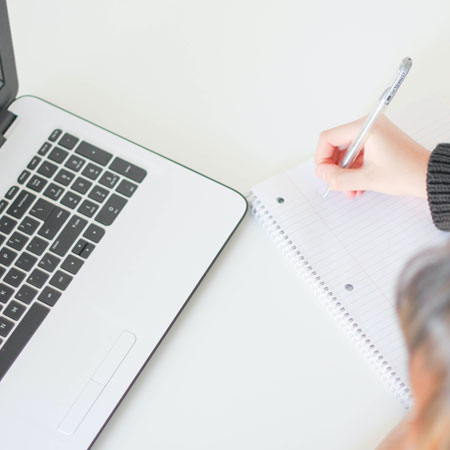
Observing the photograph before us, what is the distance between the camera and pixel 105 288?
57cm

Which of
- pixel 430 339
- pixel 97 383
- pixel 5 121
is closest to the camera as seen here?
→ pixel 430 339

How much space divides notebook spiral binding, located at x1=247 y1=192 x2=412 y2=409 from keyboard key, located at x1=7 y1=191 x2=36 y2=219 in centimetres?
24

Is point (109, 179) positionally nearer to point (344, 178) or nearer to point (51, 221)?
point (51, 221)

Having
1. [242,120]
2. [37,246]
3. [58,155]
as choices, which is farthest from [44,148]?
[242,120]

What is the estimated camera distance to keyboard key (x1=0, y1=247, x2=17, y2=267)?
0.57 meters

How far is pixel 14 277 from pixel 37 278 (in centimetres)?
2

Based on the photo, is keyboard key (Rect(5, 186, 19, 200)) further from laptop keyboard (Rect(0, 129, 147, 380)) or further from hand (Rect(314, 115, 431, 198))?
hand (Rect(314, 115, 431, 198))

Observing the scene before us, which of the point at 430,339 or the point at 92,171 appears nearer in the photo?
the point at 430,339

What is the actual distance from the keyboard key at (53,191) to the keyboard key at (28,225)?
0.10 feet

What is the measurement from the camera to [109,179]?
2.02ft

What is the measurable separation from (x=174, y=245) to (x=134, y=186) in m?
0.08

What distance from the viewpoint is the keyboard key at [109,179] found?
2.02 ft

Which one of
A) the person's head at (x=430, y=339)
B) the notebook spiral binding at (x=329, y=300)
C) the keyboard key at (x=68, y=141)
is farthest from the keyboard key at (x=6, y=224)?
the person's head at (x=430, y=339)

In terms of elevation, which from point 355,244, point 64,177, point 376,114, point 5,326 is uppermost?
point 376,114
